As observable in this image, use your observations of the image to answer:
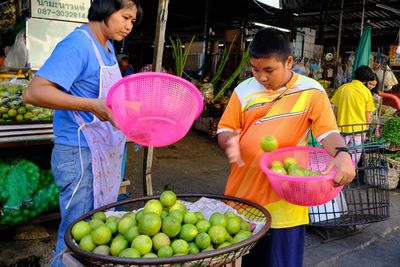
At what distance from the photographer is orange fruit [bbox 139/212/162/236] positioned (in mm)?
1453

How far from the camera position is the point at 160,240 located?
1436 mm

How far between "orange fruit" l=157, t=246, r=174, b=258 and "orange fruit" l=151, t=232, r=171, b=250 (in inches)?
1.2

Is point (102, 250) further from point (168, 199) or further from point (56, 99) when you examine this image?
point (56, 99)

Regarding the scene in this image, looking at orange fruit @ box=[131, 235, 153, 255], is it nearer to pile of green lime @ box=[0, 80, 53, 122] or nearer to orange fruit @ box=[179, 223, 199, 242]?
orange fruit @ box=[179, 223, 199, 242]

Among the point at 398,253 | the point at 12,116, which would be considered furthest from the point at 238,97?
the point at 398,253

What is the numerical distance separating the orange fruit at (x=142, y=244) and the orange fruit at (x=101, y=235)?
13 cm

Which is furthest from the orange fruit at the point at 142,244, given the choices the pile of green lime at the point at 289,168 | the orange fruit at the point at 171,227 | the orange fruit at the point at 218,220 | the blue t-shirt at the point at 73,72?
the blue t-shirt at the point at 73,72

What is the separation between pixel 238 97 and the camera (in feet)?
6.62

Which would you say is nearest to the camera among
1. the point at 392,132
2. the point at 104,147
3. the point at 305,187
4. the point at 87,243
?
the point at 87,243

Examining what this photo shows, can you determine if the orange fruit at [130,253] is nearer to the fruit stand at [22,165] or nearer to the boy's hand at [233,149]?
the boy's hand at [233,149]

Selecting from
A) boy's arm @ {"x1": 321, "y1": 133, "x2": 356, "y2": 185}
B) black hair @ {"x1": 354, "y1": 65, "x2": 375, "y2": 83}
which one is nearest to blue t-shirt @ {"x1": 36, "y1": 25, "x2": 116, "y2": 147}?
boy's arm @ {"x1": 321, "y1": 133, "x2": 356, "y2": 185}

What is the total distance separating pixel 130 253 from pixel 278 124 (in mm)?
1014

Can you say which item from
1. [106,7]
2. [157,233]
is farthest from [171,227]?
[106,7]

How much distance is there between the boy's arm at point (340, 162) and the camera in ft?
5.19
